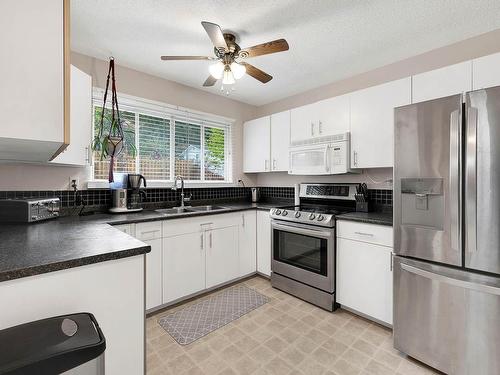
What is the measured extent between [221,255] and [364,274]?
145 cm

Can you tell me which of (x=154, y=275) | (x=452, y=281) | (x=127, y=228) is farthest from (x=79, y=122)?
(x=452, y=281)

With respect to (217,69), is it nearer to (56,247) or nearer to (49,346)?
(56,247)

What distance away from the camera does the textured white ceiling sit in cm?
172

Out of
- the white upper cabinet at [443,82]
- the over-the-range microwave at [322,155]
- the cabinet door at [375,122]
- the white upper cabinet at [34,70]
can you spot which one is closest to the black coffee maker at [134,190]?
the white upper cabinet at [34,70]

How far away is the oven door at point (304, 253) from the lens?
2.35 meters

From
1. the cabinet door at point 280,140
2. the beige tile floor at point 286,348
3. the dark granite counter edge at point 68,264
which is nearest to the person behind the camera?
the dark granite counter edge at point 68,264

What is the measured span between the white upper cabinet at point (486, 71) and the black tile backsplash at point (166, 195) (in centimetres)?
113

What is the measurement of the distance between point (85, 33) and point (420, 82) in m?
2.82

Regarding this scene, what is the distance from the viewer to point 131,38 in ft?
6.91

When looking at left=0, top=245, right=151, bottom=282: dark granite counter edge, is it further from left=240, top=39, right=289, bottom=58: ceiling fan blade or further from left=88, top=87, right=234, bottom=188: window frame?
left=88, top=87, right=234, bottom=188: window frame

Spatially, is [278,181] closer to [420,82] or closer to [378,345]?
[420,82]

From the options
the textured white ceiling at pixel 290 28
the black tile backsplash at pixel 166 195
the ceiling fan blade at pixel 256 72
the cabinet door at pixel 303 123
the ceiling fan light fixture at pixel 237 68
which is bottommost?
the black tile backsplash at pixel 166 195

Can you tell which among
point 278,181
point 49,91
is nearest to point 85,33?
point 49,91

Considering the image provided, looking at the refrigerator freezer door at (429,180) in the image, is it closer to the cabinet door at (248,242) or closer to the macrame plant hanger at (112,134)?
the cabinet door at (248,242)
